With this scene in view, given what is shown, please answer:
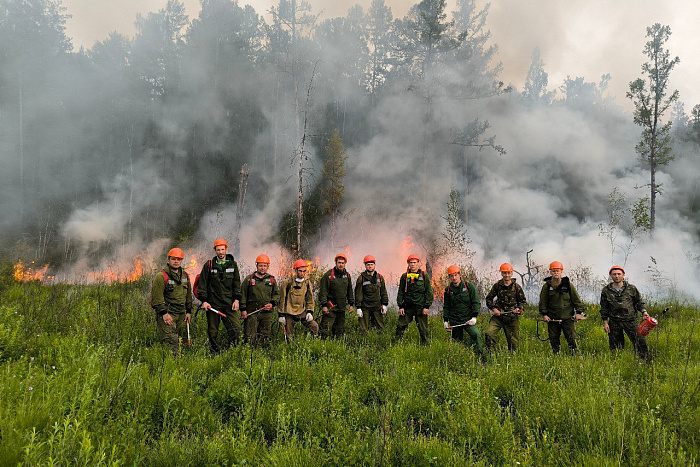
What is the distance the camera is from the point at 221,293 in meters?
7.05

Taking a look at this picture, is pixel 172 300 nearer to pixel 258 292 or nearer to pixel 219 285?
pixel 219 285

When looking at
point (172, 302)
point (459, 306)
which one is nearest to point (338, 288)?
point (459, 306)

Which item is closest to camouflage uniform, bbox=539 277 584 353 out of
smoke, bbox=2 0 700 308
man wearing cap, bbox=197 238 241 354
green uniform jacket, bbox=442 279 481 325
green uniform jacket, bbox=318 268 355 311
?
green uniform jacket, bbox=442 279 481 325

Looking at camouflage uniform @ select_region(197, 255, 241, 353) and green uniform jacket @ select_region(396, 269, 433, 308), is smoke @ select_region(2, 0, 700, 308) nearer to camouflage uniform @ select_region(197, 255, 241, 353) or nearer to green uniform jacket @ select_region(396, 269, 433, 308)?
green uniform jacket @ select_region(396, 269, 433, 308)

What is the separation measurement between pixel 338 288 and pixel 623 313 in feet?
19.7

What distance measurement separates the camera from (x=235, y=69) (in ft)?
103

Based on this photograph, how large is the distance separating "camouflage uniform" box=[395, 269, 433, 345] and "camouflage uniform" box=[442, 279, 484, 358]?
1.57ft

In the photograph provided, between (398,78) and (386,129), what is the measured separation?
17.0 ft

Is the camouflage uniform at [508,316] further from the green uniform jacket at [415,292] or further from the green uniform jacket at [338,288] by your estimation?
the green uniform jacket at [338,288]

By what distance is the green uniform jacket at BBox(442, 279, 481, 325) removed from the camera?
7398 mm

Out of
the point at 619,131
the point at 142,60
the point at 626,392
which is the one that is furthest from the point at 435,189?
the point at 142,60

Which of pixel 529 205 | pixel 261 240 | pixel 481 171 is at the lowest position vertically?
pixel 261 240

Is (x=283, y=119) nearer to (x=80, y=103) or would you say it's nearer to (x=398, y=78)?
(x=398, y=78)

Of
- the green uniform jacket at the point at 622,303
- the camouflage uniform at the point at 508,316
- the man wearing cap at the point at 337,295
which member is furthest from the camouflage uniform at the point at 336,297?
the green uniform jacket at the point at 622,303
